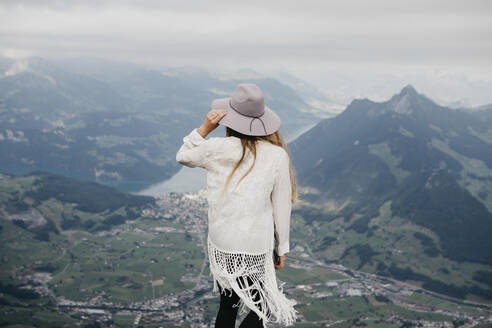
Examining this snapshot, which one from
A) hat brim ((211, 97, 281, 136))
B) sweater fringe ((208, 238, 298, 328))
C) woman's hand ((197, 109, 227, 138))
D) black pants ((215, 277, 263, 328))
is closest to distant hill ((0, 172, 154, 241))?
black pants ((215, 277, 263, 328))

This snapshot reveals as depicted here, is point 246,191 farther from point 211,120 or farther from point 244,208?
point 211,120

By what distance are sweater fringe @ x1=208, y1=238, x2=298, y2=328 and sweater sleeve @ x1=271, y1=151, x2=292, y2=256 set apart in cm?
31

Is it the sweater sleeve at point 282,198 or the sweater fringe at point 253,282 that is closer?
the sweater sleeve at point 282,198

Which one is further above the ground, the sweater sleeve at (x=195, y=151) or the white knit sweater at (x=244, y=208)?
the sweater sleeve at (x=195, y=151)

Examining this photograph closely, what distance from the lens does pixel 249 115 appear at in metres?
4.95

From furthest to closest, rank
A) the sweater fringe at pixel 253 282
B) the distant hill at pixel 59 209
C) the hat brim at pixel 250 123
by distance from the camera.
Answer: the distant hill at pixel 59 209 → the sweater fringe at pixel 253 282 → the hat brim at pixel 250 123

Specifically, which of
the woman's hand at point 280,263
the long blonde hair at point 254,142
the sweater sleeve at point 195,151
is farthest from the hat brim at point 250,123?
the woman's hand at point 280,263

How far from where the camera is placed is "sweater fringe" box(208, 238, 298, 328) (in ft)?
16.7

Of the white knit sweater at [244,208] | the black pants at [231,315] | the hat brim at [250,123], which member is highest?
the hat brim at [250,123]

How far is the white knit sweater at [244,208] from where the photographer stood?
194 inches

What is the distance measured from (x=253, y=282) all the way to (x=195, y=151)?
68.8 inches

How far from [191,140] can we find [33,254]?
161 metres

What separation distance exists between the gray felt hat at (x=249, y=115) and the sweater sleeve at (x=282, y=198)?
1.28ft

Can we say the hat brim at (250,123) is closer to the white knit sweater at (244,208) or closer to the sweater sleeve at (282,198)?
the white knit sweater at (244,208)
